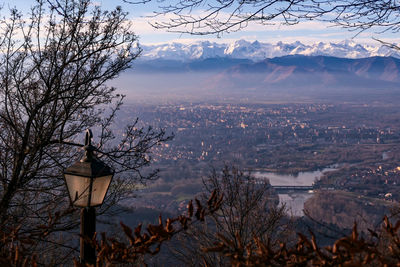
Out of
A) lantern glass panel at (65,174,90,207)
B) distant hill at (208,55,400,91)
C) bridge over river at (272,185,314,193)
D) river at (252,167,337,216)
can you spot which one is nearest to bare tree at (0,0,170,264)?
lantern glass panel at (65,174,90,207)

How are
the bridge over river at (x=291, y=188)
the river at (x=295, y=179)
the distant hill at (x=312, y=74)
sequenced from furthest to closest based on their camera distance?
1. the distant hill at (x=312, y=74)
2. the bridge over river at (x=291, y=188)
3. the river at (x=295, y=179)

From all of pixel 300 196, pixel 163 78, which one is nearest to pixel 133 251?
pixel 300 196

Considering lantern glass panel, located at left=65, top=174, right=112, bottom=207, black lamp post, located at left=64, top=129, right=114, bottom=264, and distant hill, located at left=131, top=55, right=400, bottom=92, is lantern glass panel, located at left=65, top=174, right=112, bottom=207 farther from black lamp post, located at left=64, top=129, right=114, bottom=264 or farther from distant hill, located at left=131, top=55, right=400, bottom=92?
distant hill, located at left=131, top=55, right=400, bottom=92

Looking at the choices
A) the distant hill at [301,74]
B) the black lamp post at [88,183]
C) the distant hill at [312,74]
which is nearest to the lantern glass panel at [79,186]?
the black lamp post at [88,183]

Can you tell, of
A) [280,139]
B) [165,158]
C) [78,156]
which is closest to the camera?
[78,156]

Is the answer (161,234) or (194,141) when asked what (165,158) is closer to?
(194,141)

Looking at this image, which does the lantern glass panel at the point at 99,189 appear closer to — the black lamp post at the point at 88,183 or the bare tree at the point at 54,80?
the black lamp post at the point at 88,183

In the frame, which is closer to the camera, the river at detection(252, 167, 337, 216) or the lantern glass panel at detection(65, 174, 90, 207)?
the lantern glass panel at detection(65, 174, 90, 207)

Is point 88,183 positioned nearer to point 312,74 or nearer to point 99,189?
point 99,189
